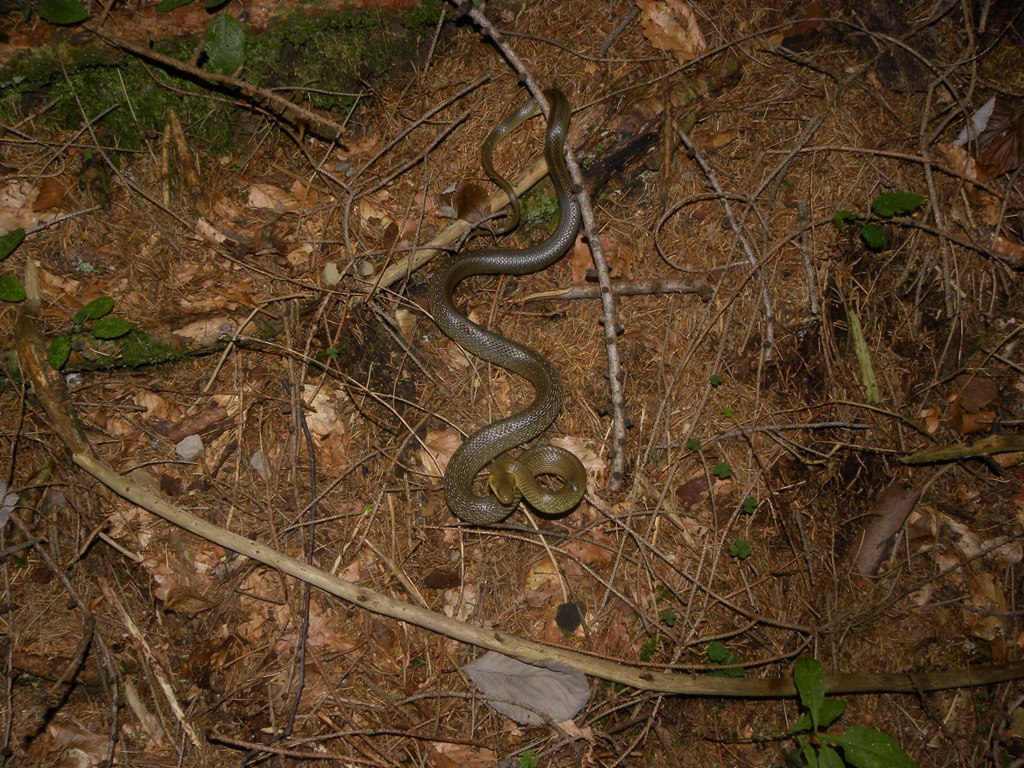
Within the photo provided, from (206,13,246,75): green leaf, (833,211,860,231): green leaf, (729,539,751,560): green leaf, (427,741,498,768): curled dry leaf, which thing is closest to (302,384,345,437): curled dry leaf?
(427,741,498,768): curled dry leaf

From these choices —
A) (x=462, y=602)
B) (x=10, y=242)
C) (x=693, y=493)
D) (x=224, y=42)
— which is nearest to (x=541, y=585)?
(x=462, y=602)

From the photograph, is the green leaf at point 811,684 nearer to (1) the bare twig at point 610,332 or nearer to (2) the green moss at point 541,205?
(1) the bare twig at point 610,332

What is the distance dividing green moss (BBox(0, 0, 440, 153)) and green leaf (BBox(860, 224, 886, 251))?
3670 mm

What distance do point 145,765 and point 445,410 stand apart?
289cm

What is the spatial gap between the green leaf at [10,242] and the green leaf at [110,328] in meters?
0.77

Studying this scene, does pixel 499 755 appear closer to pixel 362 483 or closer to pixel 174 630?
pixel 362 483

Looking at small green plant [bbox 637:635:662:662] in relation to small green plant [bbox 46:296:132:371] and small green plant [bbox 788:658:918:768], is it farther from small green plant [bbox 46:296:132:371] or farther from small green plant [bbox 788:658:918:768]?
small green plant [bbox 46:296:132:371]

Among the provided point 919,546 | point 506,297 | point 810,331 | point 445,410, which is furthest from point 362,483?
point 919,546

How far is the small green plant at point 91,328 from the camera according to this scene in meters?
3.59

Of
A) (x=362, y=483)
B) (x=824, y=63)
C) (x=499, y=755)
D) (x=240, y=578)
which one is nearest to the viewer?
(x=499, y=755)

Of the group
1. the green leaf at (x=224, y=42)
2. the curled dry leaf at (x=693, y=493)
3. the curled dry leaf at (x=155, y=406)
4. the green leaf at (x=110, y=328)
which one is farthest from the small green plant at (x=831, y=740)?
the green leaf at (x=224, y=42)

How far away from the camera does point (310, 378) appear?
13.1ft

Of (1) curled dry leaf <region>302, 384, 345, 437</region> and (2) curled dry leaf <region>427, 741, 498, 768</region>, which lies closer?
(2) curled dry leaf <region>427, 741, 498, 768</region>

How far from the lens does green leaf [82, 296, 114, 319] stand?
3676 mm
